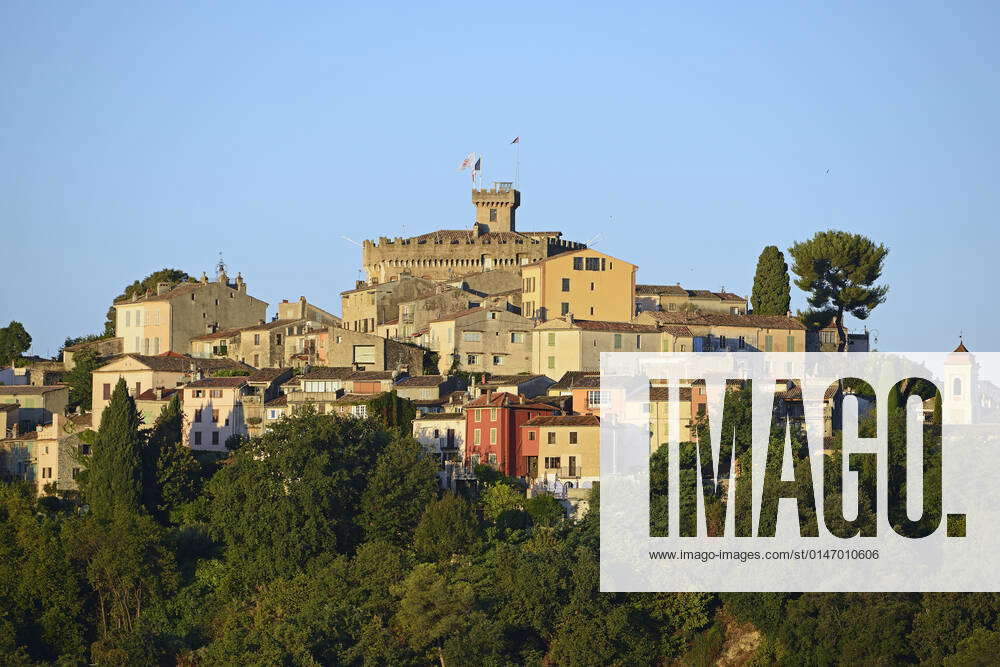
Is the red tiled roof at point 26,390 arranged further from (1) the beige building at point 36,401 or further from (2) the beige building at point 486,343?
(2) the beige building at point 486,343

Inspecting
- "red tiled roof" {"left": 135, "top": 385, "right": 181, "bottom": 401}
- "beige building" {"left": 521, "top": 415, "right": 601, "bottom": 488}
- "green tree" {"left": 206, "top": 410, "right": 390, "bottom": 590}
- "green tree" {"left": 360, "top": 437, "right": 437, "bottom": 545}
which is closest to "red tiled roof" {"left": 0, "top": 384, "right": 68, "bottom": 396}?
"red tiled roof" {"left": 135, "top": 385, "right": 181, "bottom": 401}

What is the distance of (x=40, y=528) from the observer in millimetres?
54938

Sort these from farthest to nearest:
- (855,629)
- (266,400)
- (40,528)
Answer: (266,400), (40,528), (855,629)

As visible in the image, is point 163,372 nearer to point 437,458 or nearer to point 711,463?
point 437,458

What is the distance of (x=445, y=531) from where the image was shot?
5269 cm

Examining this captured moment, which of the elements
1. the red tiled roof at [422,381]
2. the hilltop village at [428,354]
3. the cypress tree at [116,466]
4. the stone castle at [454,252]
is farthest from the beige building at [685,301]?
the cypress tree at [116,466]

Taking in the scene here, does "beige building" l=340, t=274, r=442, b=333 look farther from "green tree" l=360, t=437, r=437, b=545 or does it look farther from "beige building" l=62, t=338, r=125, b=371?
"green tree" l=360, t=437, r=437, b=545

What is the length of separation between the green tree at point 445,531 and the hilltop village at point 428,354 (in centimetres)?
398

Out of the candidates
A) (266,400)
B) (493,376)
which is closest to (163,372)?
(266,400)

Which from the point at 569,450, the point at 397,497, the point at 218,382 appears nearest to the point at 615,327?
the point at 569,450

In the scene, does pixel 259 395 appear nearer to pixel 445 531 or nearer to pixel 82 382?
pixel 82 382

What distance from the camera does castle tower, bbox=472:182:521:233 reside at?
296 feet

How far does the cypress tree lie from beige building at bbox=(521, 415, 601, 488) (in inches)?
435

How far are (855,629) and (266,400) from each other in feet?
72.6
